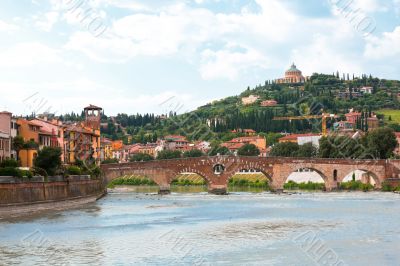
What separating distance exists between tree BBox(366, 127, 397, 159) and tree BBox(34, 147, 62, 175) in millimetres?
47259

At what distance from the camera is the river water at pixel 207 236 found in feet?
93.5

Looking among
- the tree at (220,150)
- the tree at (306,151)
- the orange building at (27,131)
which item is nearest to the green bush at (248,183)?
the tree at (306,151)

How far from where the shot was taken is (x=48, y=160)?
5475cm

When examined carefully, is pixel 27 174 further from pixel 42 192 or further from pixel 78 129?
pixel 78 129

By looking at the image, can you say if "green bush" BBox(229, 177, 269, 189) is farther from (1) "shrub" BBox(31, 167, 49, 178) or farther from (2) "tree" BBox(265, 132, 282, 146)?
(1) "shrub" BBox(31, 167, 49, 178)

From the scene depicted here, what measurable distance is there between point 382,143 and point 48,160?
4908cm

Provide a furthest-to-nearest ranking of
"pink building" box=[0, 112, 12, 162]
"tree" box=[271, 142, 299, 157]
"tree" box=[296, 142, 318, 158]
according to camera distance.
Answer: "tree" box=[271, 142, 299, 157], "tree" box=[296, 142, 318, 158], "pink building" box=[0, 112, 12, 162]

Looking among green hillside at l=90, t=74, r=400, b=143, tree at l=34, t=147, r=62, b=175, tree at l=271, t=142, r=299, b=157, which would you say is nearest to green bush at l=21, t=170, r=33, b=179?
tree at l=34, t=147, r=62, b=175

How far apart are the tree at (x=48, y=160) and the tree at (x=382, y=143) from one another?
47259mm

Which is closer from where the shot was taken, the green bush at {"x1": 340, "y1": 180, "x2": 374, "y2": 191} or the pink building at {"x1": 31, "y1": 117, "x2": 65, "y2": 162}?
the pink building at {"x1": 31, "y1": 117, "x2": 65, "y2": 162}

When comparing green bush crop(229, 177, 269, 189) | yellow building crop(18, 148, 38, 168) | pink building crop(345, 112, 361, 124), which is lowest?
green bush crop(229, 177, 269, 189)

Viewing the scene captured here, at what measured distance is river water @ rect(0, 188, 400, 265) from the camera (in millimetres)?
28484

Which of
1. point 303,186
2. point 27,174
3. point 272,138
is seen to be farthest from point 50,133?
point 272,138

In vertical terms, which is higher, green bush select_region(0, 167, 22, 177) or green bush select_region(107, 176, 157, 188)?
→ green bush select_region(0, 167, 22, 177)
